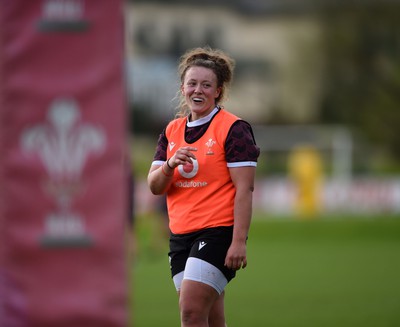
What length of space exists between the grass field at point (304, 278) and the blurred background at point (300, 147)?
30mm

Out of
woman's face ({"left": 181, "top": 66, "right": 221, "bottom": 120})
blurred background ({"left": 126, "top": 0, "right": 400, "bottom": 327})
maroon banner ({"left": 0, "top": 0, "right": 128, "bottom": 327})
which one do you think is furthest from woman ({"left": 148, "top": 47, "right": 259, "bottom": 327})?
maroon banner ({"left": 0, "top": 0, "right": 128, "bottom": 327})

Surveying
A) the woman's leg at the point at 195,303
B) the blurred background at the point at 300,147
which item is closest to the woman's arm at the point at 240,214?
the woman's leg at the point at 195,303

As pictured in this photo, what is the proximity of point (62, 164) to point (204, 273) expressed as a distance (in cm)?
210

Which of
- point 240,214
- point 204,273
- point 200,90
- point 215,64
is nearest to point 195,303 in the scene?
point 204,273

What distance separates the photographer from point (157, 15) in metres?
74.6

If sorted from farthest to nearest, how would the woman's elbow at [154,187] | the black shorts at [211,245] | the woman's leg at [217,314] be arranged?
the woman's leg at [217,314], the woman's elbow at [154,187], the black shorts at [211,245]

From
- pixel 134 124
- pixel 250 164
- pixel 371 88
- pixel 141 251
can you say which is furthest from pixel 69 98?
pixel 134 124

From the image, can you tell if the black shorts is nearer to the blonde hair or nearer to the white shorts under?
the white shorts under

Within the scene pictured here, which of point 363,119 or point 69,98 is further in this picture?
point 363,119

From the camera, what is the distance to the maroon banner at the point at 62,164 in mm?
3957

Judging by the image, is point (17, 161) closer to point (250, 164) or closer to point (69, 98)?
point (69, 98)

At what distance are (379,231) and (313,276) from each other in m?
11.6

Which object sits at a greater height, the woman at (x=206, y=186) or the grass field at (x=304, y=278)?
the woman at (x=206, y=186)

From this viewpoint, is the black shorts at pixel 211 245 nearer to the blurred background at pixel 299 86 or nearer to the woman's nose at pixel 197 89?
the woman's nose at pixel 197 89
